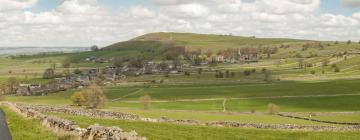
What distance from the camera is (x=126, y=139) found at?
22.5 m

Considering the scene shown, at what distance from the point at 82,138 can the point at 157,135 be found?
24.1 ft

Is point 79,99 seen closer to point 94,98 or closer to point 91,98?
point 91,98

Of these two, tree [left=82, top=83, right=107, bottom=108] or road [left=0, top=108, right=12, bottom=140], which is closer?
road [left=0, top=108, right=12, bottom=140]

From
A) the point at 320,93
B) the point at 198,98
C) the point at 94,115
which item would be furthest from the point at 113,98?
the point at 94,115

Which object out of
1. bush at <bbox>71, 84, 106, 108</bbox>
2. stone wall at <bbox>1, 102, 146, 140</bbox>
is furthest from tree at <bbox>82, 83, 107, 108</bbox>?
stone wall at <bbox>1, 102, 146, 140</bbox>

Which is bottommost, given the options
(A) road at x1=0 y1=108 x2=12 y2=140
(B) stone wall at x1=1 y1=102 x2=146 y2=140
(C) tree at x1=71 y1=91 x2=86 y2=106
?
(C) tree at x1=71 y1=91 x2=86 y2=106

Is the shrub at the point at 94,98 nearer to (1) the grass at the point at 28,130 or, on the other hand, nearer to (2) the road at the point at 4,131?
(1) the grass at the point at 28,130

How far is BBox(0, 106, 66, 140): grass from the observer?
97.8ft

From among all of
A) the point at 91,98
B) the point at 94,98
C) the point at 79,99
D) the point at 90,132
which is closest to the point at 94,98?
the point at 94,98

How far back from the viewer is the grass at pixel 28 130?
29812mm

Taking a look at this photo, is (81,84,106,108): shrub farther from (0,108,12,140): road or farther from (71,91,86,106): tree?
(0,108,12,140): road

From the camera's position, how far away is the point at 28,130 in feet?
111

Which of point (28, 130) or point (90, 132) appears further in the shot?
point (28, 130)

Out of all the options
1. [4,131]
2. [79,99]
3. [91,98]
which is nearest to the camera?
[4,131]
